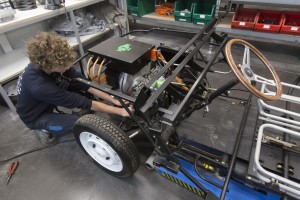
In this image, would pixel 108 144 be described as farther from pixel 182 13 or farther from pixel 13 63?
pixel 182 13

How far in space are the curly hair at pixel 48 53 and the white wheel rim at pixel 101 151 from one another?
1.91 ft

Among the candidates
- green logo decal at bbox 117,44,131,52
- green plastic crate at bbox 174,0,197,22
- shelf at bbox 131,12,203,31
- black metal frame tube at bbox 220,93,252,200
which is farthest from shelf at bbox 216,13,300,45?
green logo decal at bbox 117,44,131,52

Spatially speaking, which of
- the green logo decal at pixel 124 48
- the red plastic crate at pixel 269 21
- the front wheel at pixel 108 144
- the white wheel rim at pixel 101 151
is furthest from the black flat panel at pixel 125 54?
the red plastic crate at pixel 269 21

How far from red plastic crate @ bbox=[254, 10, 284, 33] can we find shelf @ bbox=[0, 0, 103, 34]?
8.22 ft

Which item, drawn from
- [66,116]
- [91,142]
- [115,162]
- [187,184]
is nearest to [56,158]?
[66,116]

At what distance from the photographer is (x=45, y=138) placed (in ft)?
6.57

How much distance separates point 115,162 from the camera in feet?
5.25

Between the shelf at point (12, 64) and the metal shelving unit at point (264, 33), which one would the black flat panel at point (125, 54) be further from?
Result: the metal shelving unit at point (264, 33)

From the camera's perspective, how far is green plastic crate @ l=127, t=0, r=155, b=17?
11.8ft

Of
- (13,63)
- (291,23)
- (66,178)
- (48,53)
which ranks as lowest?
(66,178)

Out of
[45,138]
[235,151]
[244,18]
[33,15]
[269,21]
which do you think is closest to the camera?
[235,151]

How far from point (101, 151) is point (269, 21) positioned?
9.79 feet

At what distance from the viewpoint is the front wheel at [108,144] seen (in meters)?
1.35

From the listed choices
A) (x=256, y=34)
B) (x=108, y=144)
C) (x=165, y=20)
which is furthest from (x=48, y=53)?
(x=256, y=34)
